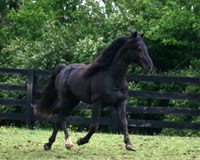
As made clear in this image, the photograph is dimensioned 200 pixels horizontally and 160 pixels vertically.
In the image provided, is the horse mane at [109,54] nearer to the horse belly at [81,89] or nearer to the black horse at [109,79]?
the black horse at [109,79]

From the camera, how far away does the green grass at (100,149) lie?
362 inches

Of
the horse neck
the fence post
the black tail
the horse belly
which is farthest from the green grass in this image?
the fence post

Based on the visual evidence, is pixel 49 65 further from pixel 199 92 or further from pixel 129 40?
pixel 129 40

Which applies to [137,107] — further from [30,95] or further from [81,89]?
[81,89]

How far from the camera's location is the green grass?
9.20 m

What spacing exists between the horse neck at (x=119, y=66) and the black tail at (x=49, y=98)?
1.69 meters

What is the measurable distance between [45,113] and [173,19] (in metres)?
6.82

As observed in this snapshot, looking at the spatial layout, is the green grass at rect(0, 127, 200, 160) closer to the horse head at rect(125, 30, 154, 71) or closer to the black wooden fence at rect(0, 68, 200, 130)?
the horse head at rect(125, 30, 154, 71)

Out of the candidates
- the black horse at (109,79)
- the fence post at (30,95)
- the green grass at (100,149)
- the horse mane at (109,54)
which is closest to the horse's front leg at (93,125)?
the black horse at (109,79)

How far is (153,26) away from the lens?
56.7 feet

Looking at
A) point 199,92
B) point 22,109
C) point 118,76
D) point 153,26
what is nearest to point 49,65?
point 22,109

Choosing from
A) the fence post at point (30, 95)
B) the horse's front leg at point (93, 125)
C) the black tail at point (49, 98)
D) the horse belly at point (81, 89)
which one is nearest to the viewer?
the horse's front leg at point (93, 125)

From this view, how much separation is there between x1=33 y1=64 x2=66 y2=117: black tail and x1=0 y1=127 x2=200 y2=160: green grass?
67 cm

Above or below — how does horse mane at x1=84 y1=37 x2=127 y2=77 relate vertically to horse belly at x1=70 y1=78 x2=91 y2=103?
above
